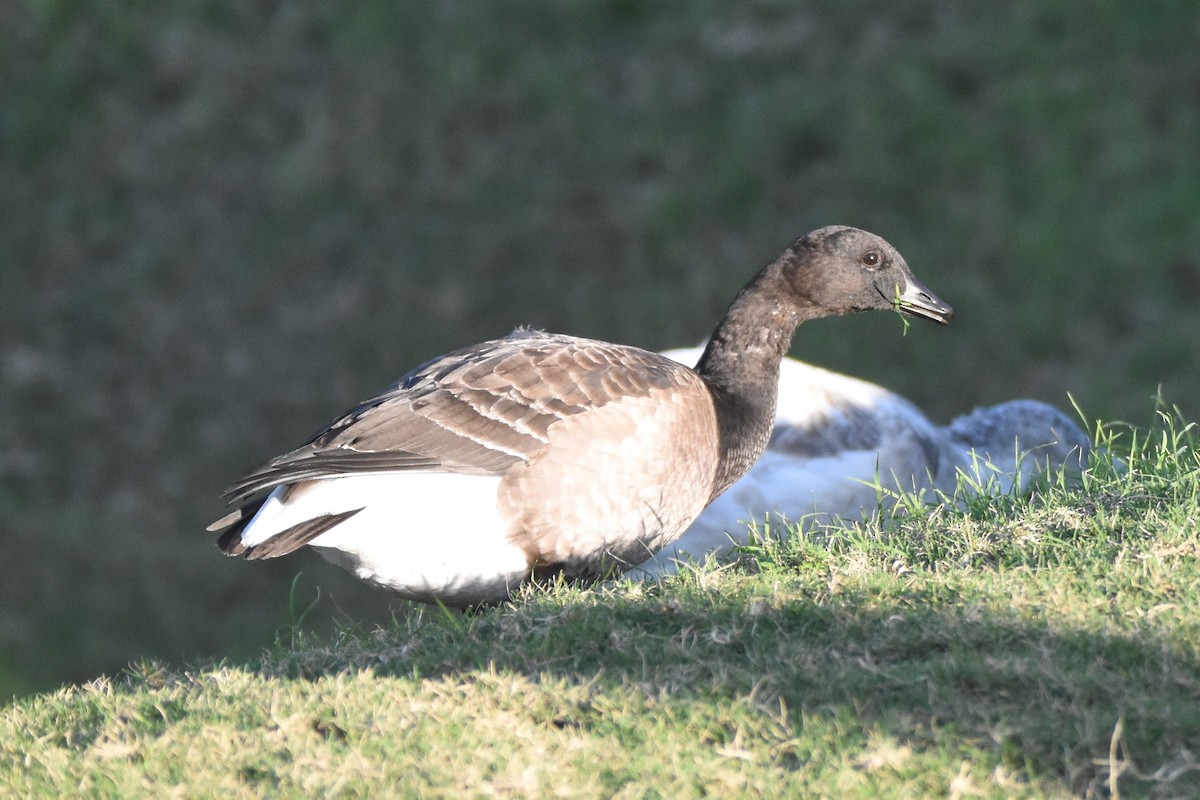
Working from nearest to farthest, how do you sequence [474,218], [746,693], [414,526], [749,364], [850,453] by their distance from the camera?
[746,693] → [414,526] → [749,364] → [850,453] → [474,218]

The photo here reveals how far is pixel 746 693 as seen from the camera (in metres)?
3.70

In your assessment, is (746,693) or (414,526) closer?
(746,693)

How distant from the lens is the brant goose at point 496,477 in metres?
4.99

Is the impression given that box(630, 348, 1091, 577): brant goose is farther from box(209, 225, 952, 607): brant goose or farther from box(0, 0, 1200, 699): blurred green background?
box(0, 0, 1200, 699): blurred green background

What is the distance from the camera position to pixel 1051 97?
11.4m

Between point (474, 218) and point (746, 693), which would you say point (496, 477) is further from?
point (474, 218)

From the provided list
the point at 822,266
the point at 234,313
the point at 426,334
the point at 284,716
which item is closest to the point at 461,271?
the point at 426,334

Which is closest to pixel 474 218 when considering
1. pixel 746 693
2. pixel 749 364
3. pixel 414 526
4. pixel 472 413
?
pixel 749 364

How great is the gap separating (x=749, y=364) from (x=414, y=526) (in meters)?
1.63

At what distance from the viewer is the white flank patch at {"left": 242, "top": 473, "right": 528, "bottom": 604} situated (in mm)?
4980

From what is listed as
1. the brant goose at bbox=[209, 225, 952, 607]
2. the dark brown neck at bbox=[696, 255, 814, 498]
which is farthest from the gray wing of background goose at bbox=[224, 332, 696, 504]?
the dark brown neck at bbox=[696, 255, 814, 498]

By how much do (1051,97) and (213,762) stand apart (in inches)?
376

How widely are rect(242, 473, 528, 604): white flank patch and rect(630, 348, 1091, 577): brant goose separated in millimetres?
1040

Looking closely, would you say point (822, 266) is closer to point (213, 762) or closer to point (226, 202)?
point (213, 762)
